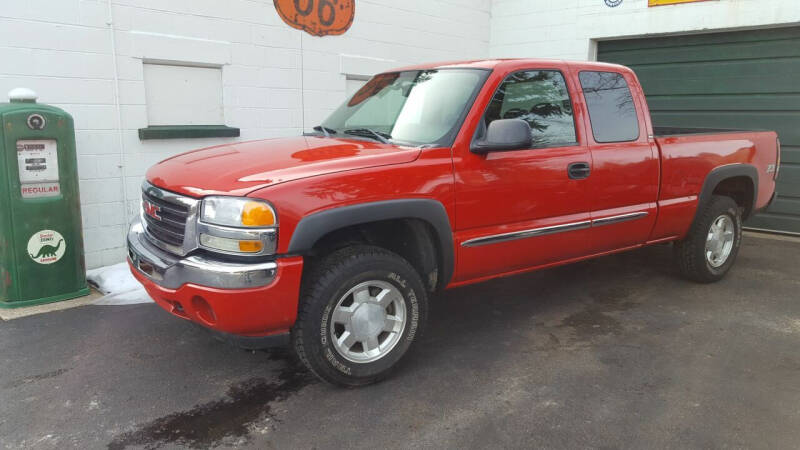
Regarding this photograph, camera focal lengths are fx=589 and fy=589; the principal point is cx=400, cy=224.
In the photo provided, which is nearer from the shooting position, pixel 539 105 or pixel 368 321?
pixel 368 321

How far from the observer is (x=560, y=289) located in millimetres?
5180

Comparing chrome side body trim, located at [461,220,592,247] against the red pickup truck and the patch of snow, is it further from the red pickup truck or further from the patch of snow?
the patch of snow

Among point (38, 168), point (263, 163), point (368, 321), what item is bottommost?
point (368, 321)

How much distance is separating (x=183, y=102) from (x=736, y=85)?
6.83 m

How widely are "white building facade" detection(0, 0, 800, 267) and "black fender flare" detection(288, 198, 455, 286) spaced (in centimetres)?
353

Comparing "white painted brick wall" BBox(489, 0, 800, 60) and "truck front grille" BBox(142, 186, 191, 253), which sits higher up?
"white painted brick wall" BBox(489, 0, 800, 60)

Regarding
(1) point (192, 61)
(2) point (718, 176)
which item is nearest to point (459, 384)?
(2) point (718, 176)

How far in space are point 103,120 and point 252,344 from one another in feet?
11.8

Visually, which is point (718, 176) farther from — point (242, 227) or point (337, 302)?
point (242, 227)

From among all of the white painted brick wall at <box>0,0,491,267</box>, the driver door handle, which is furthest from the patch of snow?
the driver door handle

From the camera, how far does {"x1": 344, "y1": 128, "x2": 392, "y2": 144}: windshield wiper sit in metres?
3.65

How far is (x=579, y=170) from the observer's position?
400 centimetres

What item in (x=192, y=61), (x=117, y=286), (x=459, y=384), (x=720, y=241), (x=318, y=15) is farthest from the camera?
(x=318, y=15)

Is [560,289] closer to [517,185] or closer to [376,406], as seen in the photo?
[517,185]
